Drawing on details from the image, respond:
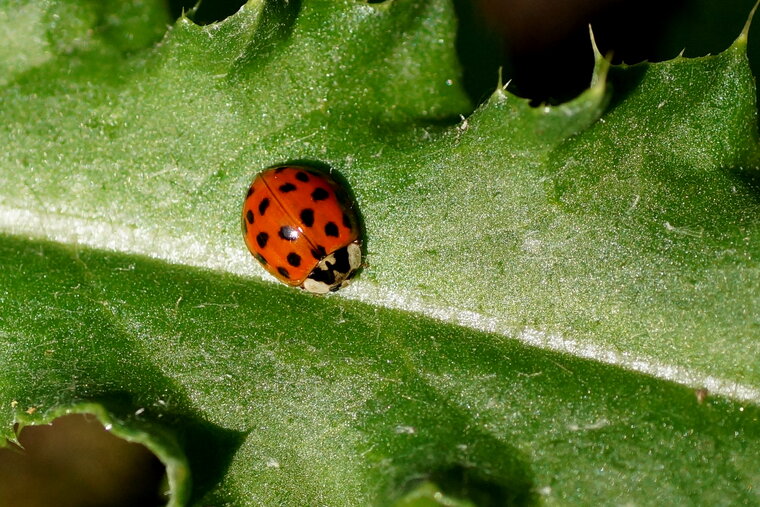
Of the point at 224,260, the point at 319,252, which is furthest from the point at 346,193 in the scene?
the point at 224,260

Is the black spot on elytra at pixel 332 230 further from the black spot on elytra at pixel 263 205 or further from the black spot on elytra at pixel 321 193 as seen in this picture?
the black spot on elytra at pixel 263 205

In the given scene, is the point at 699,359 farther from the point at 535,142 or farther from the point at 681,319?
the point at 535,142

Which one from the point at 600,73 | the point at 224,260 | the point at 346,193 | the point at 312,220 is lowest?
the point at 224,260

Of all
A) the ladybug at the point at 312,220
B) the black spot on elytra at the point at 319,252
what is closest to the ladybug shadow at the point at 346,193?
the ladybug at the point at 312,220

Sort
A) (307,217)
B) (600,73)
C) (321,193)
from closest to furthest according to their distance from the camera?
(600,73), (321,193), (307,217)

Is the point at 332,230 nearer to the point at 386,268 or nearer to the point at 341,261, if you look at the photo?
the point at 341,261

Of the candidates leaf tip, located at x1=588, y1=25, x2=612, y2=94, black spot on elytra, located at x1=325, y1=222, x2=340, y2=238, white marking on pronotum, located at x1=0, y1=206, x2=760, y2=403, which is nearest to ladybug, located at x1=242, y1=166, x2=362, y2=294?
black spot on elytra, located at x1=325, y1=222, x2=340, y2=238
